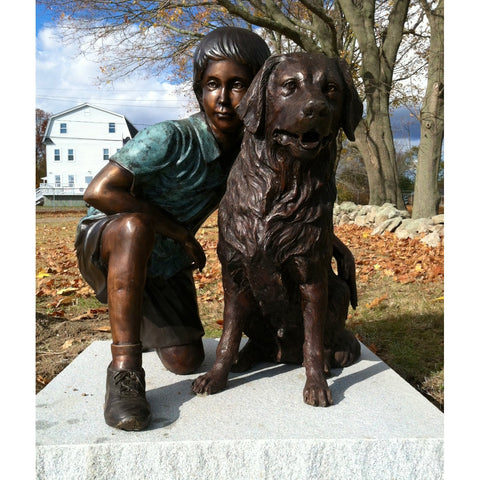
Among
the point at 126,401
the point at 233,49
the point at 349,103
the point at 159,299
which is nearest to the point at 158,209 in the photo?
the point at 159,299

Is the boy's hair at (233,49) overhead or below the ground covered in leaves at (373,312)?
overhead

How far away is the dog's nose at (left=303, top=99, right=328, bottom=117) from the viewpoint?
189 centimetres

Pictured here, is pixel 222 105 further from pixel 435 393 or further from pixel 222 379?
pixel 435 393

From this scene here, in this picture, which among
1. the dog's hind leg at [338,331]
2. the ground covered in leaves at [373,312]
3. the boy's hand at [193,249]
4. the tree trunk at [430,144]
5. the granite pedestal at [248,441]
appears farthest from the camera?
the tree trunk at [430,144]

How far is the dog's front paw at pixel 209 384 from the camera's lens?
2.30 metres

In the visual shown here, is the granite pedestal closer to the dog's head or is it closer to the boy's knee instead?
the boy's knee

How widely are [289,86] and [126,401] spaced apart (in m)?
1.53

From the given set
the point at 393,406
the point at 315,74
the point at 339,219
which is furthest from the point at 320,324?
the point at 339,219

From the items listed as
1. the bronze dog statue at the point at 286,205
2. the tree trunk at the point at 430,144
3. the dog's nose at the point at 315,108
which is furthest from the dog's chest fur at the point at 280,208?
the tree trunk at the point at 430,144

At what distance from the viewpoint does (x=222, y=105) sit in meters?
2.40

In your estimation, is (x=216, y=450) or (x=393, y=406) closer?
(x=216, y=450)

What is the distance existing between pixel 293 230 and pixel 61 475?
1.39m

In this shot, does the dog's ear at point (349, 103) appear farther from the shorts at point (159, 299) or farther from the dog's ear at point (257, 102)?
the shorts at point (159, 299)

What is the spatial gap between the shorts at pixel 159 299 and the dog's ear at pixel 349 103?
53.5 inches
